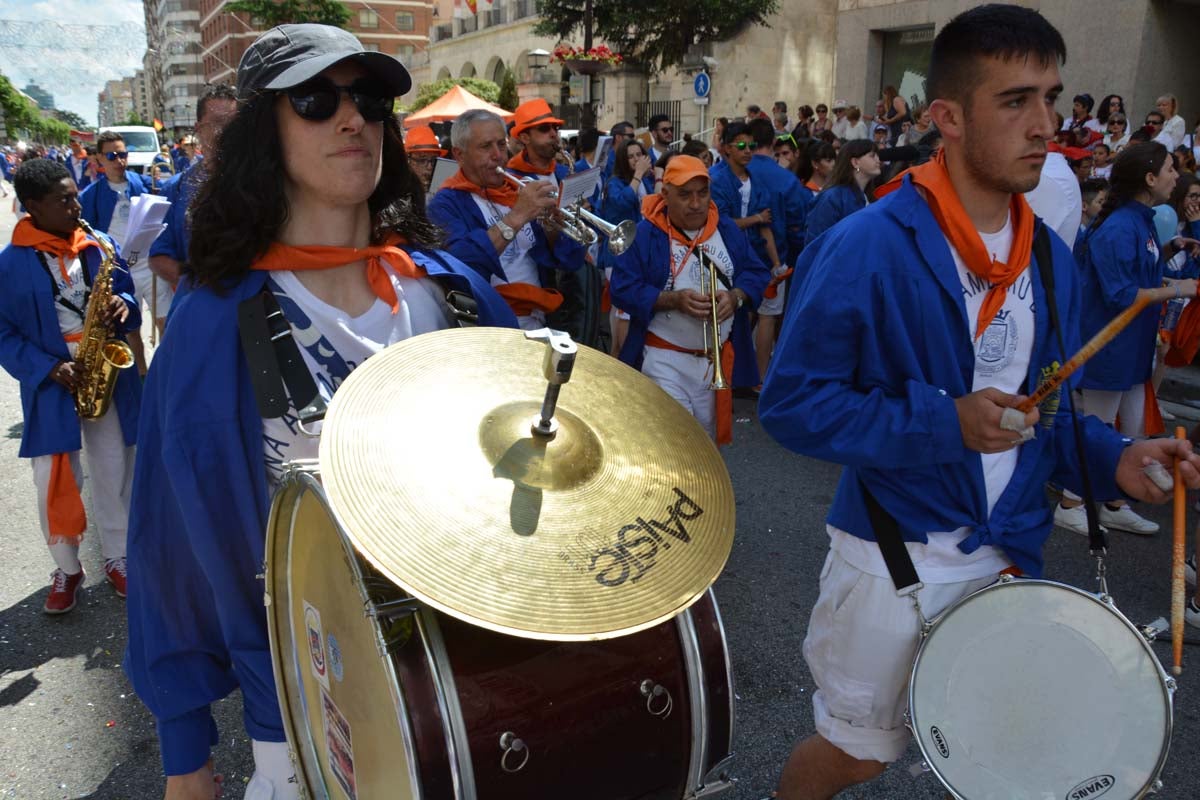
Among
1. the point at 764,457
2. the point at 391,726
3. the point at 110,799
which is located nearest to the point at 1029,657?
the point at 391,726

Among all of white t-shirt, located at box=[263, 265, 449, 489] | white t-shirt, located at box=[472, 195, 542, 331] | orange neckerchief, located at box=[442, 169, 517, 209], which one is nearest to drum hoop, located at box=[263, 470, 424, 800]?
white t-shirt, located at box=[263, 265, 449, 489]

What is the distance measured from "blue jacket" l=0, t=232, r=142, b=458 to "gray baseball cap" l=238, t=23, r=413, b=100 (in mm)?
2622

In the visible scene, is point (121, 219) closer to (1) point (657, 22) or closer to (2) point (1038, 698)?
(2) point (1038, 698)

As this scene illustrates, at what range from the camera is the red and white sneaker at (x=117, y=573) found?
13.4 ft

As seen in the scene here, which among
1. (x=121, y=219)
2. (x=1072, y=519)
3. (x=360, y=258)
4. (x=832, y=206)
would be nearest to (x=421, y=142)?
(x=121, y=219)

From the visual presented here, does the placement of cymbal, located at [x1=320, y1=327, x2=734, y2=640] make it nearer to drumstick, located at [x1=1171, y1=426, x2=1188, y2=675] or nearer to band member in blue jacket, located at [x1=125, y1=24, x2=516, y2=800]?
band member in blue jacket, located at [x1=125, y1=24, x2=516, y2=800]

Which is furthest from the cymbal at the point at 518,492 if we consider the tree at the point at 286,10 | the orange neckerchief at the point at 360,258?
the tree at the point at 286,10

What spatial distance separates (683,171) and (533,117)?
4.64 feet

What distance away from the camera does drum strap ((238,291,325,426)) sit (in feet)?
5.44

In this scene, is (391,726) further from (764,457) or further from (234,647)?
(764,457)

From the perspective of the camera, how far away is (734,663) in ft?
11.5

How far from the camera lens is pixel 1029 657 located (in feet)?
6.21

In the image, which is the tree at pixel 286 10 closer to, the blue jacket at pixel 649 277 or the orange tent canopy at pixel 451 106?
the orange tent canopy at pixel 451 106

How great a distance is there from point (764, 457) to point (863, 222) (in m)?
4.08
